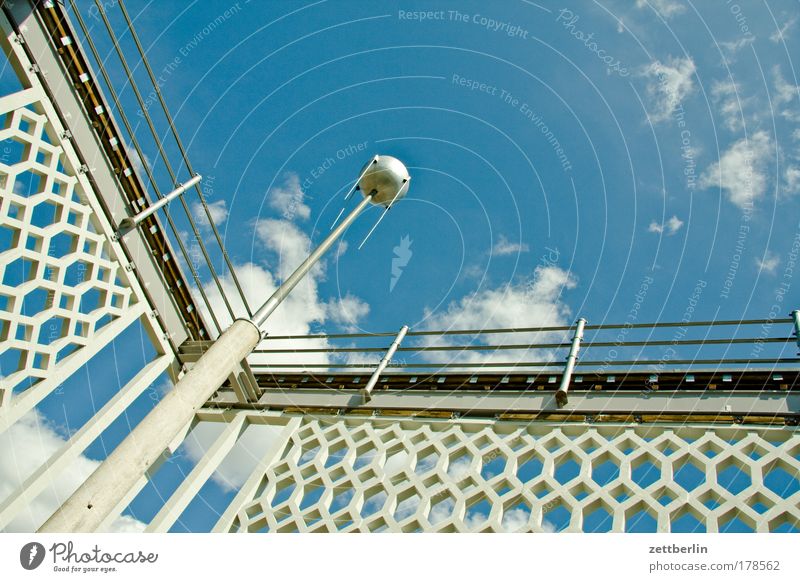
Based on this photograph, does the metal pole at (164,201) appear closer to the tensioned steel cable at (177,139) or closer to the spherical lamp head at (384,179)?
the tensioned steel cable at (177,139)

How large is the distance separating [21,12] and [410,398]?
4184mm

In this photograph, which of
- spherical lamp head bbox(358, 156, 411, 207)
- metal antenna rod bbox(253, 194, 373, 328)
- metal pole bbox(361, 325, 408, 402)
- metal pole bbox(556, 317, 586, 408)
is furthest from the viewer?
metal pole bbox(361, 325, 408, 402)

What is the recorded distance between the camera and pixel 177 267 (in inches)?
223

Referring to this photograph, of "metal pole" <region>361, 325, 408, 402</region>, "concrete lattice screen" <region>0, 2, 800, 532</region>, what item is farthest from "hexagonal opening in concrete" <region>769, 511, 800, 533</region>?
"metal pole" <region>361, 325, 408, 402</region>

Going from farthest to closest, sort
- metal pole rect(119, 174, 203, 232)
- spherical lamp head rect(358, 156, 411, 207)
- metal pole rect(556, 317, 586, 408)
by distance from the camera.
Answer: spherical lamp head rect(358, 156, 411, 207) → metal pole rect(119, 174, 203, 232) → metal pole rect(556, 317, 586, 408)

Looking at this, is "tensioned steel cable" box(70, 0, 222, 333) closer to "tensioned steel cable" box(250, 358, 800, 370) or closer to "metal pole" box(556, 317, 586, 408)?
"tensioned steel cable" box(250, 358, 800, 370)

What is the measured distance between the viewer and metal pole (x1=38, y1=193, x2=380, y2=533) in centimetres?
292

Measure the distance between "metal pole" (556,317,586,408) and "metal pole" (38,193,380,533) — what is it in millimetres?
2194

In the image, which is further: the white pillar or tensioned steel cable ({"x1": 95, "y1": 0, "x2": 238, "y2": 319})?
tensioned steel cable ({"x1": 95, "y1": 0, "x2": 238, "y2": 319})

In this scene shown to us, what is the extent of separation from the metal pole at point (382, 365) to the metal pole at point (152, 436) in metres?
1.48

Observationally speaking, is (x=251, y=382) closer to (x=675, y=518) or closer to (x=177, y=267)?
(x=177, y=267)

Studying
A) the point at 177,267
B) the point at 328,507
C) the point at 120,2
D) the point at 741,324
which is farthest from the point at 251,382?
the point at 741,324

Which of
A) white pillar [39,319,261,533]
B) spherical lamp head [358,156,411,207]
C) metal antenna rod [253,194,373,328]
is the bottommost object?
white pillar [39,319,261,533]
